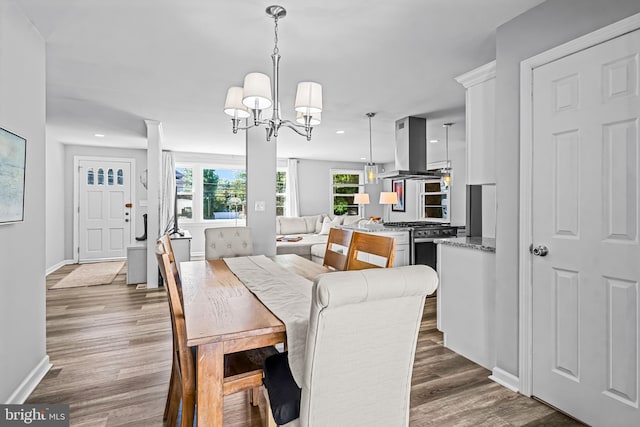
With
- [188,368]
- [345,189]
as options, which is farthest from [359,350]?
[345,189]

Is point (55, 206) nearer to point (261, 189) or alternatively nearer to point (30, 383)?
point (261, 189)

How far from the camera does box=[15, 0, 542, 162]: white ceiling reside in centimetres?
212

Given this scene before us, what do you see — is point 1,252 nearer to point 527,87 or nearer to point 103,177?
point 527,87

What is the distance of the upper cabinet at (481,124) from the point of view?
2.63 metres

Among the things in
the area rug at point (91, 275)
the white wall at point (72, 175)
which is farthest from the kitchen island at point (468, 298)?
the white wall at point (72, 175)

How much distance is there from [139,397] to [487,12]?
319cm

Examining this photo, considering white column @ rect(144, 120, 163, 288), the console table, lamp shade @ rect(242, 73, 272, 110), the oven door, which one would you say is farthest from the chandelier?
the console table

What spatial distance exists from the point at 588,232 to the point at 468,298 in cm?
103

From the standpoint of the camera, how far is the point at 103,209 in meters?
7.12

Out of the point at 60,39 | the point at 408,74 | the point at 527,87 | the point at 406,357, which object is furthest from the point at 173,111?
the point at 406,357

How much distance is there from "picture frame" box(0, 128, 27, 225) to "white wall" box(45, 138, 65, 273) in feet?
15.3

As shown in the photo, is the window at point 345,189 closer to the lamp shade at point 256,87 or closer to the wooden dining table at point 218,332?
the lamp shade at point 256,87

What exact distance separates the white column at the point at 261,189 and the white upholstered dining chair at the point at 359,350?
10.1 feet

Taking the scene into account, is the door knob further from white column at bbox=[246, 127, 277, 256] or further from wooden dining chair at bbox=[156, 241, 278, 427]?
white column at bbox=[246, 127, 277, 256]
